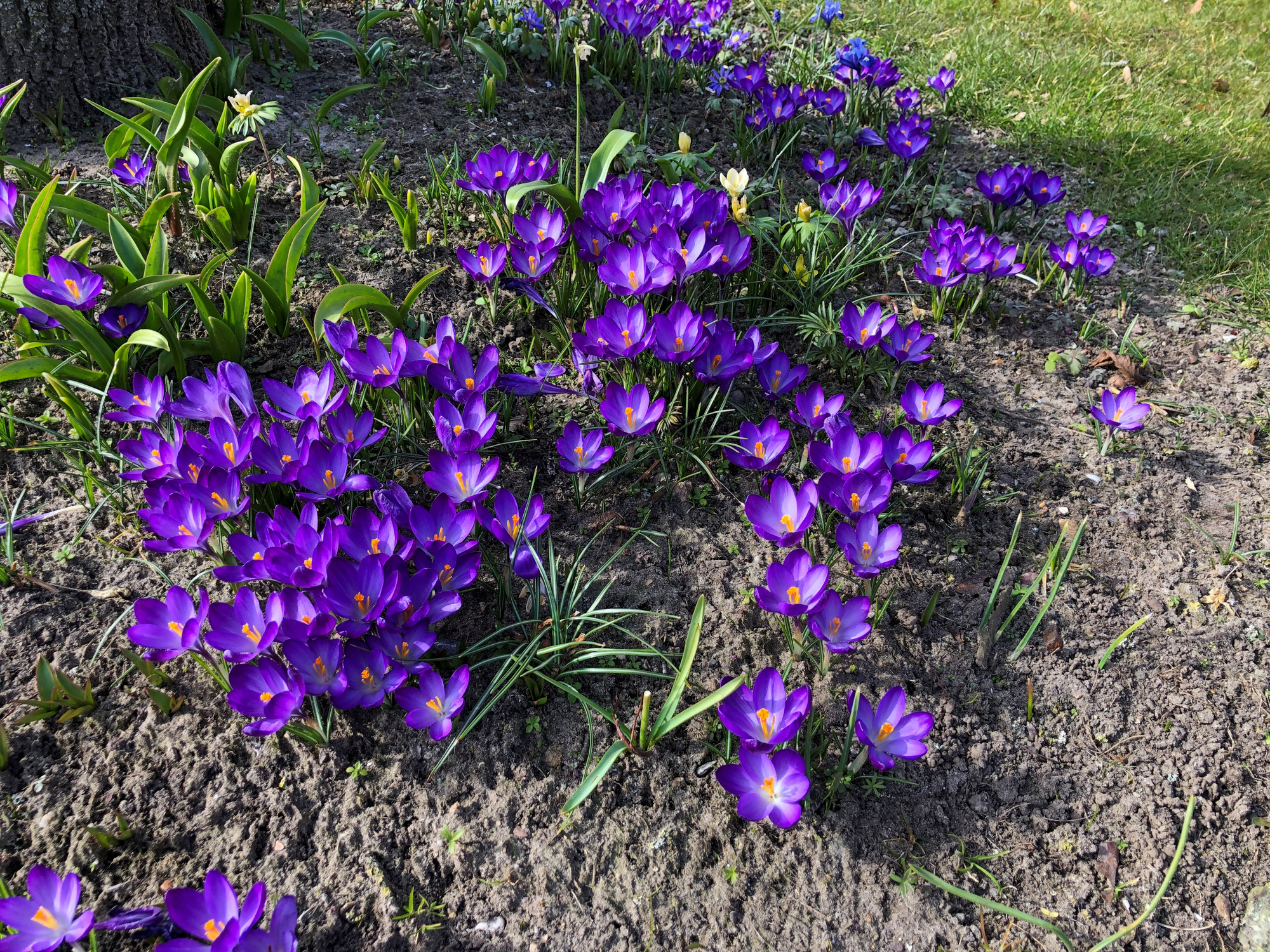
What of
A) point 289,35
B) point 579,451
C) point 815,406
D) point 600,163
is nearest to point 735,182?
point 600,163

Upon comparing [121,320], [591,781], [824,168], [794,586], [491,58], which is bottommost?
[591,781]

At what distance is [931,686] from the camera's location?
67.9 inches

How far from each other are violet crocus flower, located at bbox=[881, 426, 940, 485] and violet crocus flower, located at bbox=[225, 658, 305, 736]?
1.29 meters

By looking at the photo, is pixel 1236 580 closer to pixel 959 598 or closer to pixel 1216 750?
pixel 1216 750

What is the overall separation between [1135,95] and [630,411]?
3.58 metres

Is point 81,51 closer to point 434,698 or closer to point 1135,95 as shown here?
point 434,698

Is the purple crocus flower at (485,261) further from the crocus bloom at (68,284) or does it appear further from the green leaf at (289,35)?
the green leaf at (289,35)

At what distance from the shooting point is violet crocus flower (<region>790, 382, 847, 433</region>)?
6.51 feet

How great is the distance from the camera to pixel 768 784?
1394 millimetres

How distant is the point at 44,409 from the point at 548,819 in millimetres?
1596

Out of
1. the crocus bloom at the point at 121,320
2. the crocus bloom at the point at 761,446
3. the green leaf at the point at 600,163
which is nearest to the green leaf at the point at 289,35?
the green leaf at the point at 600,163

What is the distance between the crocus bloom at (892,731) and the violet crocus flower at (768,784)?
161 mm

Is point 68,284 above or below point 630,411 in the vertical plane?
above

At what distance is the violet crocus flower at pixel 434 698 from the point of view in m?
1.48
